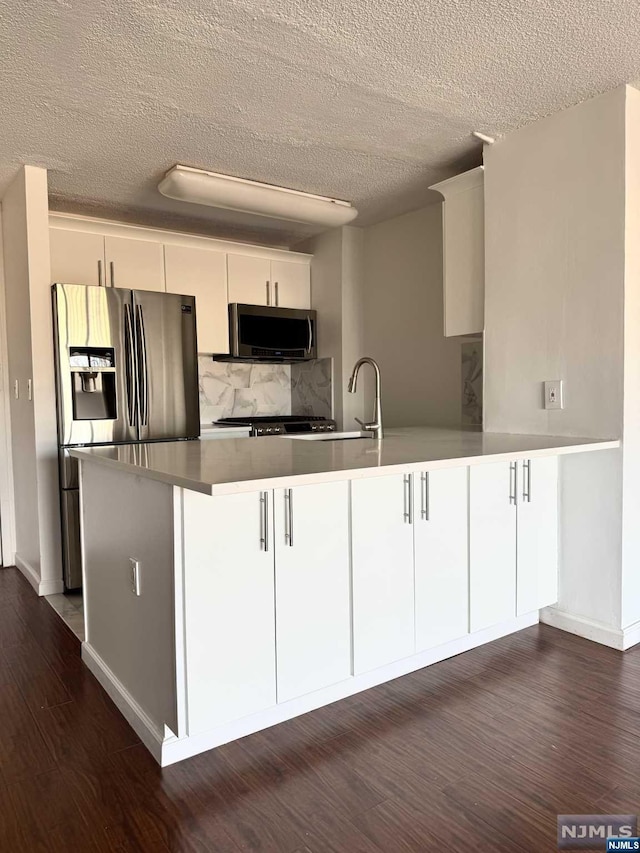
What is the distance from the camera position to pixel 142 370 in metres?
3.56

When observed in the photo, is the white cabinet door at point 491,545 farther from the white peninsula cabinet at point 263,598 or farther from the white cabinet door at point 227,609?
the white cabinet door at point 227,609

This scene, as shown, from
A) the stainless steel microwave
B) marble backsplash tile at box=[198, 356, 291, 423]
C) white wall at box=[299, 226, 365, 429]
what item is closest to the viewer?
the stainless steel microwave

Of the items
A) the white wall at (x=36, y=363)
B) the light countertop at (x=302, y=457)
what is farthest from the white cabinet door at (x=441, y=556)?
the white wall at (x=36, y=363)

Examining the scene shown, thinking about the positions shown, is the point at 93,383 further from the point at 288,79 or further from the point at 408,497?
the point at 408,497

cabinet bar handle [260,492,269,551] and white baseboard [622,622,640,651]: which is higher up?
cabinet bar handle [260,492,269,551]

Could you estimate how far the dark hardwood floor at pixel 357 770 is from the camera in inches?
56.4

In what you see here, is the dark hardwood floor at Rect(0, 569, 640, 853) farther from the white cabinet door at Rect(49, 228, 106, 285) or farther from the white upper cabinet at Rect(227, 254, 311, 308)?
the white upper cabinet at Rect(227, 254, 311, 308)

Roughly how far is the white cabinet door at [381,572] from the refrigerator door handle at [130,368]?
6.45ft

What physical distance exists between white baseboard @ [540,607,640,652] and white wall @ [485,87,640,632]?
0.07 ft

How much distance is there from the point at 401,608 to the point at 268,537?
63cm

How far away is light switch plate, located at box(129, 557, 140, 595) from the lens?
1.88 metres

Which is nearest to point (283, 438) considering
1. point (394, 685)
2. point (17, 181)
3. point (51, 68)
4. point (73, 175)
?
point (394, 685)

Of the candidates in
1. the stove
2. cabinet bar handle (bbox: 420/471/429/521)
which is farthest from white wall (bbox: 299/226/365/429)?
cabinet bar handle (bbox: 420/471/429/521)

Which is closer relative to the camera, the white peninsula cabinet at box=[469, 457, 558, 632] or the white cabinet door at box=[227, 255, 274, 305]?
the white peninsula cabinet at box=[469, 457, 558, 632]
